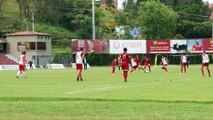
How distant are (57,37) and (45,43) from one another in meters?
25.3

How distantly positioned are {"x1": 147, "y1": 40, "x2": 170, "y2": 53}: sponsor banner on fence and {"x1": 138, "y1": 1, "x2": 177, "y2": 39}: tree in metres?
15.7

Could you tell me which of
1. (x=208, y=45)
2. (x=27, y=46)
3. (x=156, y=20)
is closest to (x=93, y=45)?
(x=27, y=46)

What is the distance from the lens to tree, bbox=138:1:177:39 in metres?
108

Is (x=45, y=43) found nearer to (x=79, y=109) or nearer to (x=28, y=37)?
(x=28, y=37)

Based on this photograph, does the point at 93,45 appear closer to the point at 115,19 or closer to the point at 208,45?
the point at 208,45

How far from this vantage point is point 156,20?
356 feet

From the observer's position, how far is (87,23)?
397 feet

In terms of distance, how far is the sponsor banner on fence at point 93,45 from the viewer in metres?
92.9

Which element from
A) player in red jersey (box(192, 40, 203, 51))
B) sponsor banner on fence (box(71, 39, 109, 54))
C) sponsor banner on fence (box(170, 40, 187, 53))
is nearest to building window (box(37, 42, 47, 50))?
sponsor banner on fence (box(71, 39, 109, 54))

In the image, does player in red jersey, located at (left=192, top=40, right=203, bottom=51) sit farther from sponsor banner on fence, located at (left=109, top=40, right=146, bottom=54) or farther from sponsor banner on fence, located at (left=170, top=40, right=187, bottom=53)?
sponsor banner on fence, located at (left=109, top=40, right=146, bottom=54)

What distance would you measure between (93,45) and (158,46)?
443 inches

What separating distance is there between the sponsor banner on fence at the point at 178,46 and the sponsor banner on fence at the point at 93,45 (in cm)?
1120

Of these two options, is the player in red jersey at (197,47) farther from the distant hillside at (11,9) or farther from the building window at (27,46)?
the distant hillside at (11,9)

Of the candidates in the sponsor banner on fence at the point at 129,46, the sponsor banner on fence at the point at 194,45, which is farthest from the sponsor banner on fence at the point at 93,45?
the sponsor banner on fence at the point at 194,45
